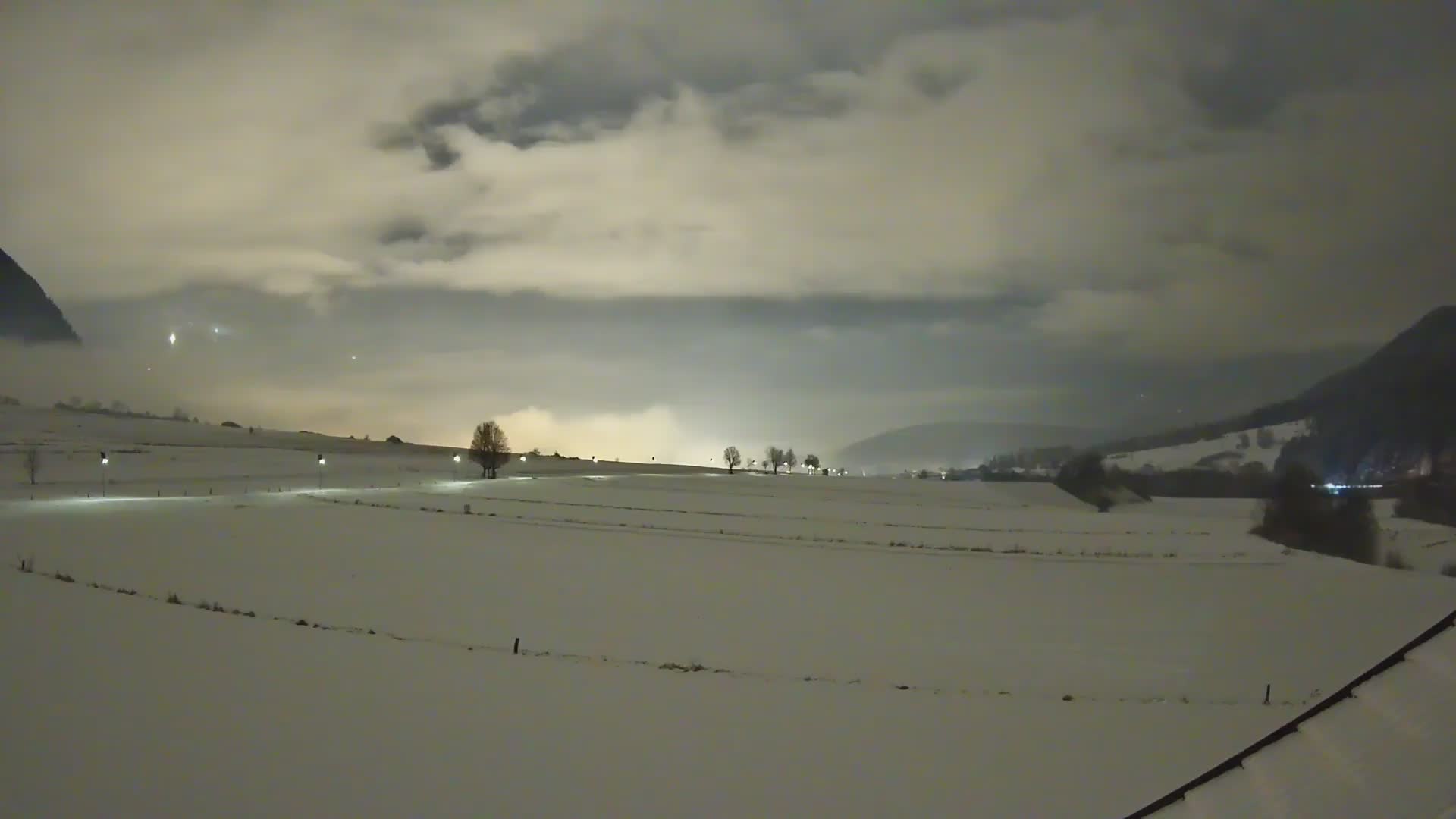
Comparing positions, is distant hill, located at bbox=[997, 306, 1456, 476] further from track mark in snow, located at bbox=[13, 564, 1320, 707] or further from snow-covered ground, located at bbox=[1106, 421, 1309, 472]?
track mark in snow, located at bbox=[13, 564, 1320, 707]

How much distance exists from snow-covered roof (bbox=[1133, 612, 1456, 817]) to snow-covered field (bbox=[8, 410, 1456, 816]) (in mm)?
5502

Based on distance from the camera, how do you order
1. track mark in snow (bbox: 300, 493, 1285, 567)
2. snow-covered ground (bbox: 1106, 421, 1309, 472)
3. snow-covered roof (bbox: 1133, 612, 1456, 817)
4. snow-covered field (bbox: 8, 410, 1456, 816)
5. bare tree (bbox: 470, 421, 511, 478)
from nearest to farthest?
1. snow-covered roof (bbox: 1133, 612, 1456, 817)
2. snow-covered field (bbox: 8, 410, 1456, 816)
3. track mark in snow (bbox: 300, 493, 1285, 567)
4. snow-covered ground (bbox: 1106, 421, 1309, 472)
5. bare tree (bbox: 470, 421, 511, 478)

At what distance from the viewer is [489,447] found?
10125cm

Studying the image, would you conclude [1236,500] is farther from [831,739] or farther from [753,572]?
[831,739]

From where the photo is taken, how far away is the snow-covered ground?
67.7 m

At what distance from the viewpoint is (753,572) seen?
95.4 ft

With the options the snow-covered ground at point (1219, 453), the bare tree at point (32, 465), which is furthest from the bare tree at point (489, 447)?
the snow-covered ground at point (1219, 453)

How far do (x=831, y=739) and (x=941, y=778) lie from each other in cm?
165

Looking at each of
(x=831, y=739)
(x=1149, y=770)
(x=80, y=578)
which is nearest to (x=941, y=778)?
(x=831, y=739)

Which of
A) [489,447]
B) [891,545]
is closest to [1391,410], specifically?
[891,545]

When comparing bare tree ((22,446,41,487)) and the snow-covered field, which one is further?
bare tree ((22,446,41,487))

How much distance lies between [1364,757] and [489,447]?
339 feet

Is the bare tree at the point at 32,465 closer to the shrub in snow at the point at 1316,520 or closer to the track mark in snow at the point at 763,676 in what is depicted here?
the track mark in snow at the point at 763,676

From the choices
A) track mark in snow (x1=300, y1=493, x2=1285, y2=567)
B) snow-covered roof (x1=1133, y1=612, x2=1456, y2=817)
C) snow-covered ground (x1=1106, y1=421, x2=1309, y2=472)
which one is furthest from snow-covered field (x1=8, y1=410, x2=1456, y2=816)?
snow-covered ground (x1=1106, y1=421, x2=1309, y2=472)
